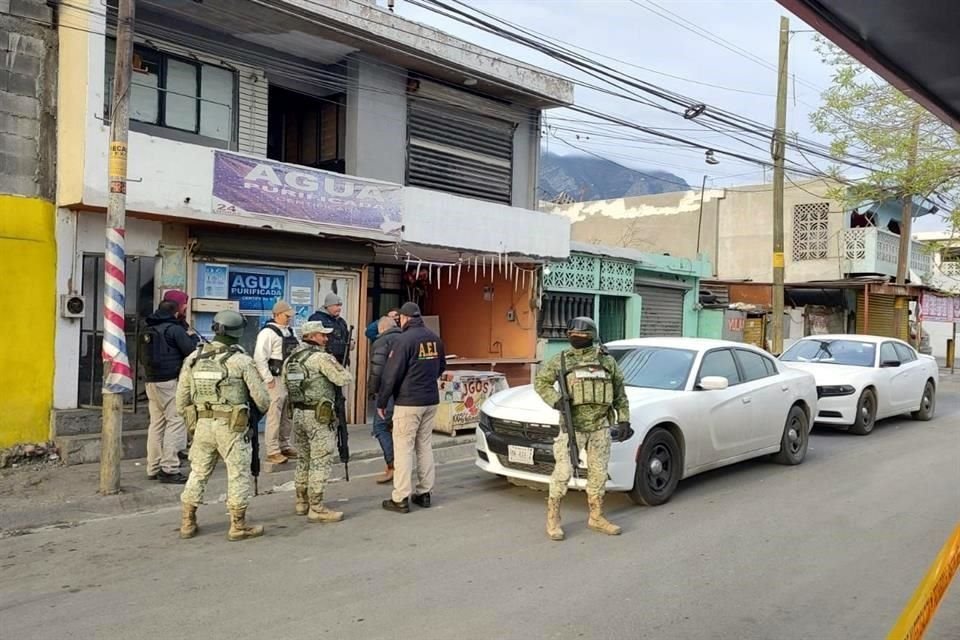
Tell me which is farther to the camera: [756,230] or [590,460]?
[756,230]

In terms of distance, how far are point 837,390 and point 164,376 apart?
924 centimetres

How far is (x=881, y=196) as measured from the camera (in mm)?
16391

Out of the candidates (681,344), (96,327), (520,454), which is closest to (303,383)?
(520,454)

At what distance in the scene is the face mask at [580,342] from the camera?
6.23m

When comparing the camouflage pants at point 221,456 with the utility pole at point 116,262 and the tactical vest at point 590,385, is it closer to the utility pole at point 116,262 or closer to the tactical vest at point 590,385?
the utility pole at point 116,262

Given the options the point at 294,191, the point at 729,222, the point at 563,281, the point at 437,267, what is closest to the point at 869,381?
the point at 563,281

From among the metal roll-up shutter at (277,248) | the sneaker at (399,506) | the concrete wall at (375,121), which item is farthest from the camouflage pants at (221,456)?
the concrete wall at (375,121)

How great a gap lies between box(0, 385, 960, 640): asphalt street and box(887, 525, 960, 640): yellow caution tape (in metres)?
0.94

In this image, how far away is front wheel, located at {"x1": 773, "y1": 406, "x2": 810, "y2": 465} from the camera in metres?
9.17

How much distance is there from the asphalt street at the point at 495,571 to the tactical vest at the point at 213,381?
41.5 inches

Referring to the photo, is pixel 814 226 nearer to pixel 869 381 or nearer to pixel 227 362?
pixel 869 381

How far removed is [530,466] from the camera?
704cm

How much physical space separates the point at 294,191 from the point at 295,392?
4276mm

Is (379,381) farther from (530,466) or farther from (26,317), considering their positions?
(26,317)
